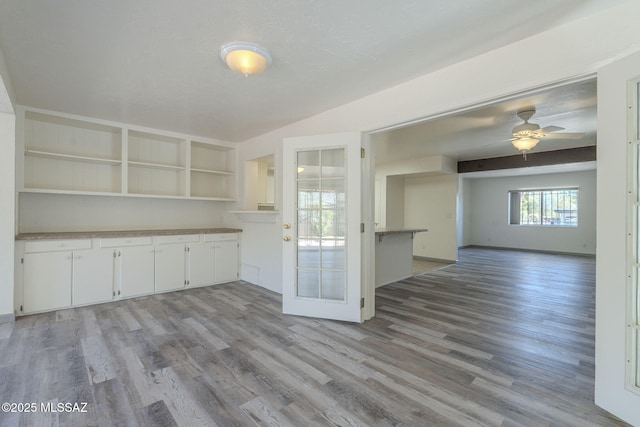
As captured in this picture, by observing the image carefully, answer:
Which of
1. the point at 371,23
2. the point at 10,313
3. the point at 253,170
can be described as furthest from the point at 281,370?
the point at 253,170

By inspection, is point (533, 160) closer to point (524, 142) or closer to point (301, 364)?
point (524, 142)

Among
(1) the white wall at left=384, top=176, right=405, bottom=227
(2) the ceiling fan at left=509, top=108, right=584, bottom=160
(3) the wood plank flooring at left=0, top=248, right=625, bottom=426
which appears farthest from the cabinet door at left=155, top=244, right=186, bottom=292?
(2) the ceiling fan at left=509, top=108, right=584, bottom=160

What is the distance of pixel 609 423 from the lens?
5.26 ft

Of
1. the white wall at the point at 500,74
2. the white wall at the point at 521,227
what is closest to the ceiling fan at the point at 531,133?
the white wall at the point at 500,74

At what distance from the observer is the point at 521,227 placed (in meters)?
9.18

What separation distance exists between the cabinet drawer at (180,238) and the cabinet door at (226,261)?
36cm

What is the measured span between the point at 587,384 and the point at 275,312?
274cm

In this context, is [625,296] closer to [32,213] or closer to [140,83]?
[140,83]

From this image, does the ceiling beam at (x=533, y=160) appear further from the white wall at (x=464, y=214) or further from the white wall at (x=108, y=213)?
the white wall at (x=108, y=213)

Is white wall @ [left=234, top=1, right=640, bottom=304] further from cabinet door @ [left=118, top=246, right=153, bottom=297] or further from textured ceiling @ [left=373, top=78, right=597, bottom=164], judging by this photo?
cabinet door @ [left=118, top=246, right=153, bottom=297]

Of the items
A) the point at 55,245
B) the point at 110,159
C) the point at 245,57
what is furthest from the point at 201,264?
the point at 245,57

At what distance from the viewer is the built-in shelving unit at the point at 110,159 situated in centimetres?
364

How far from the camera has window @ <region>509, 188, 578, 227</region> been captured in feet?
27.6

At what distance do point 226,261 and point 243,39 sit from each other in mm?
→ 3539
